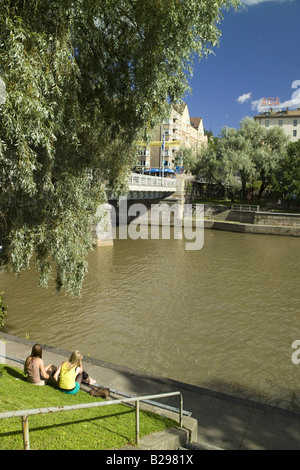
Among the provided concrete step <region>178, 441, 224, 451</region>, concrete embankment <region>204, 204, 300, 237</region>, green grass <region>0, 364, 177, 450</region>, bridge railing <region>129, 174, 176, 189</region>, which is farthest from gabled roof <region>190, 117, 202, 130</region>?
concrete step <region>178, 441, 224, 451</region>

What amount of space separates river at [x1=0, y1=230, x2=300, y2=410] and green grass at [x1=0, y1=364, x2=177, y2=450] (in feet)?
12.5

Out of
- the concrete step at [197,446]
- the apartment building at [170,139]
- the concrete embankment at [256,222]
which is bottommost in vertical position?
the concrete step at [197,446]

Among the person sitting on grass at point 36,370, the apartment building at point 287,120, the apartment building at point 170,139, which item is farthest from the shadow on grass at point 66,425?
the apartment building at point 287,120

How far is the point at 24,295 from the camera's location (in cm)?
1534

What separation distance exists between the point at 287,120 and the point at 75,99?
87.8 meters

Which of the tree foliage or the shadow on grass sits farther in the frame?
the tree foliage

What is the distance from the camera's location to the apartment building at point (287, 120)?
83500 millimetres

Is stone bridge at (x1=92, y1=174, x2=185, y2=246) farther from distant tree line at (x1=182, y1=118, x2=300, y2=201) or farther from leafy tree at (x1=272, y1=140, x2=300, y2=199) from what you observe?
leafy tree at (x1=272, y1=140, x2=300, y2=199)

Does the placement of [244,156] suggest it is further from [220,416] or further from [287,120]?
[287,120]

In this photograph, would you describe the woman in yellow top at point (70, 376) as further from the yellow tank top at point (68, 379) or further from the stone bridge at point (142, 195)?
the stone bridge at point (142, 195)

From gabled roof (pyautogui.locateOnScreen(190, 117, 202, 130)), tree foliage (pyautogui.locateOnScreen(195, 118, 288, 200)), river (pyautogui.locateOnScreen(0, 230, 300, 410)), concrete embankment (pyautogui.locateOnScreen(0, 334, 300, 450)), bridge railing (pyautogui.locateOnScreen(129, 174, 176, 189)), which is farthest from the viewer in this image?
gabled roof (pyautogui.locateOnScreen(190, 117, 202, 130))

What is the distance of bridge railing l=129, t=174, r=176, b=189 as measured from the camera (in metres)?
32.2

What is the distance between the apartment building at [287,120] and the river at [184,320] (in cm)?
7137
